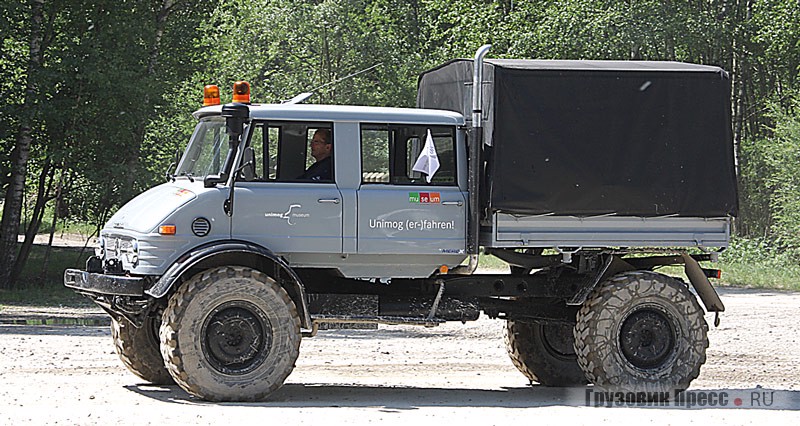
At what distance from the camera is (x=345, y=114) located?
10.9 m

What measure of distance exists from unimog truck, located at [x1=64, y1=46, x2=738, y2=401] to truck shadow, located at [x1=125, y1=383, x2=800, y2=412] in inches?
10.0

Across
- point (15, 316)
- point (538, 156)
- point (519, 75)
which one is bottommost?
point (15, 316)

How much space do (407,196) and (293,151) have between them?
3.66 ft

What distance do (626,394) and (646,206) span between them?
179cm

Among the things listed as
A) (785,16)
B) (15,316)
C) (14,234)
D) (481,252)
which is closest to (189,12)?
(14,234)

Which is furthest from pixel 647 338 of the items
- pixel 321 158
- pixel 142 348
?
pixel 142 348

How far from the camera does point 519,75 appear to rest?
431 inches

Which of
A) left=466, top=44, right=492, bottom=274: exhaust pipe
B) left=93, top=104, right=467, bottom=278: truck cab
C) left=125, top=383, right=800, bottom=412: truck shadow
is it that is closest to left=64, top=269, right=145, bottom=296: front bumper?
left=93, top=104, right=467, bottom=278: truck cab

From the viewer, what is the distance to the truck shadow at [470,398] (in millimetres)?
10789

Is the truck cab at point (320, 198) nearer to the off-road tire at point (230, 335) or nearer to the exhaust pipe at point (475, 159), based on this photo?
the exhaust pipe at point (475, 159)

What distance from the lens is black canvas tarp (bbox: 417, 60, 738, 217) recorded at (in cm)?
1091

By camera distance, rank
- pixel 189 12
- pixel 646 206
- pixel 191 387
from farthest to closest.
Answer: pixel 189 12 < pixel 646 206 < pixel 191 387

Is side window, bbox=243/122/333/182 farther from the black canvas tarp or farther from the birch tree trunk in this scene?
the birch tree trunk

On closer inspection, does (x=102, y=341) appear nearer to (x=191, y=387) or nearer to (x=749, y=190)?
(x=191, y=387)
